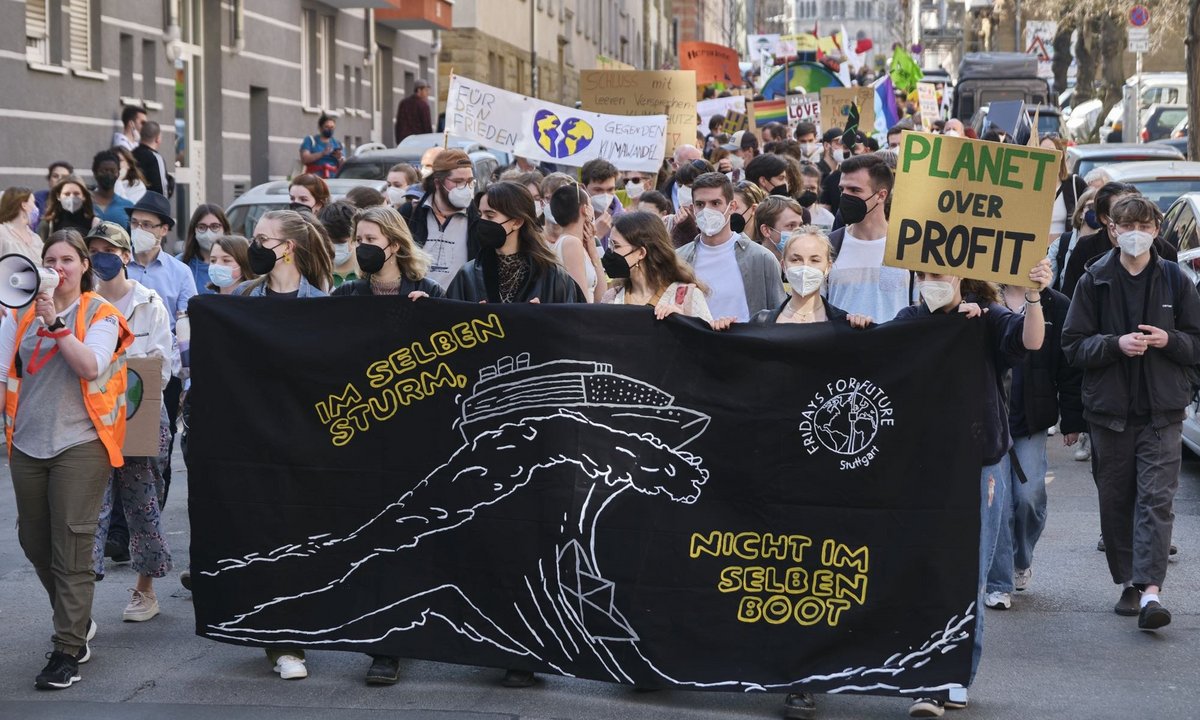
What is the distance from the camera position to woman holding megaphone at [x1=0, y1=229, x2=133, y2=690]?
6445mm

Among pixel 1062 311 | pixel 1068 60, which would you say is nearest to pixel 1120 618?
pixel 1062 311

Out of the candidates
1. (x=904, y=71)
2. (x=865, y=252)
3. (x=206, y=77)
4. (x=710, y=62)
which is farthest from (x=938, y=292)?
(x=904, y=71)

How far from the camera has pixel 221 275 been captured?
8242mm

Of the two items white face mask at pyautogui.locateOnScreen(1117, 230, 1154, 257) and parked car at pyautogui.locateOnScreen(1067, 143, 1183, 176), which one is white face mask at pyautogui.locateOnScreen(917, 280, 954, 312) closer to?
white face mask at pyautogui.locateOnScreen(1117, 230, 1154, 257)

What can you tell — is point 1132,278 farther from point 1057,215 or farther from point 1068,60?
point 1068,60

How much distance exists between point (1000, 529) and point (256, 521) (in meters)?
3.17

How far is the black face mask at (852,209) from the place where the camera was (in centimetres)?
730

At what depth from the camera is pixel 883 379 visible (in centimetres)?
607

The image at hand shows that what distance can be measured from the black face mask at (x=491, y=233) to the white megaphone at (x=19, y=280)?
170cm

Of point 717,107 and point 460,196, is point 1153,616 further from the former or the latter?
point 717,107

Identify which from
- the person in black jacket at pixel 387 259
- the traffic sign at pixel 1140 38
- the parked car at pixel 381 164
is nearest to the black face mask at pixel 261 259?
the person in black jacket at pixel 387 259

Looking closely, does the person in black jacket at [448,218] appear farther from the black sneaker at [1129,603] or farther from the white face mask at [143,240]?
the black sneaker at [1129,603]

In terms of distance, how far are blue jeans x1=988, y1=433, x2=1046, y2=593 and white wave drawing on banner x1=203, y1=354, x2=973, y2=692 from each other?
69.5 inches

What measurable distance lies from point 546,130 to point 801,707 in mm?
8801
